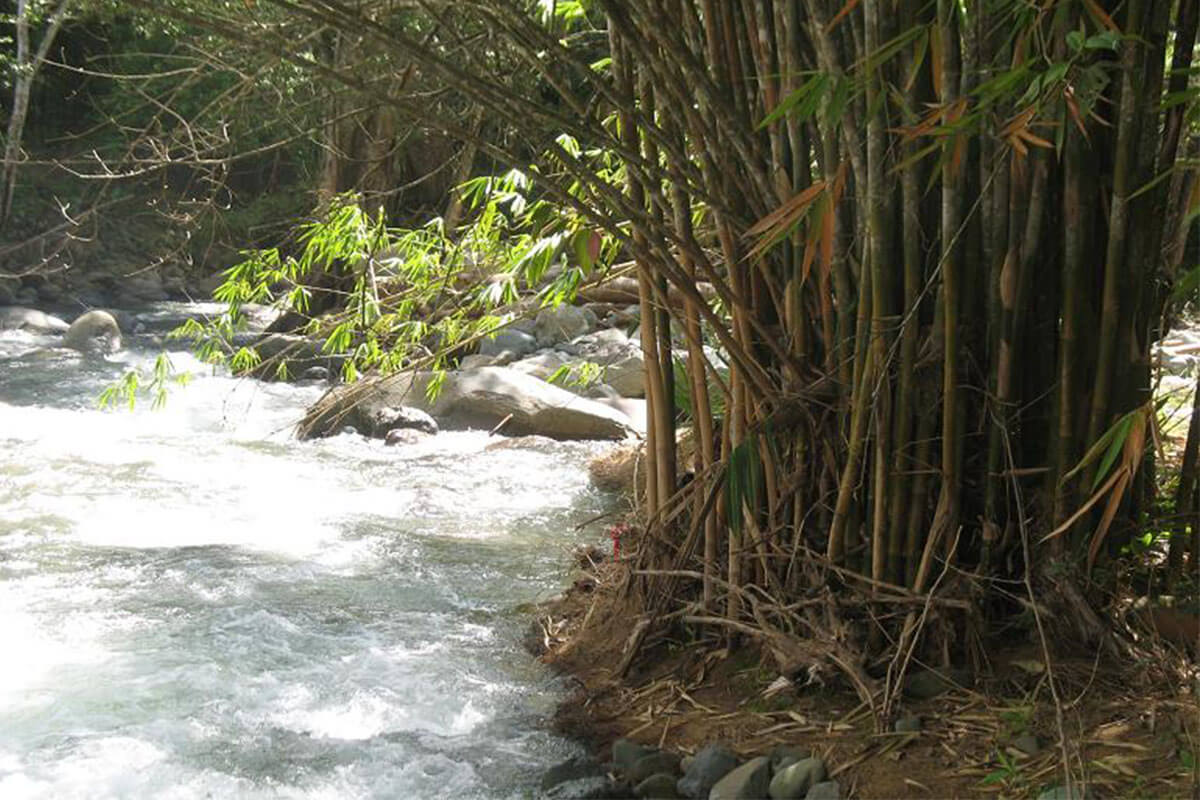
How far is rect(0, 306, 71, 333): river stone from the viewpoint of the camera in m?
12.4

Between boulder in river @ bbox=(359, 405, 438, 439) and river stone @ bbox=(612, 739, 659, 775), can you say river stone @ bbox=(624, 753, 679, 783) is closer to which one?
river stone @ bbox=(612, 739, 659, 775)

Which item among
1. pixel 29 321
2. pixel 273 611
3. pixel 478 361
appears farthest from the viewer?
pixel 29 321

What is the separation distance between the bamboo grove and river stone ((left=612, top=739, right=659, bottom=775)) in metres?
0.36

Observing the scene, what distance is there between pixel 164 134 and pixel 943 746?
2381mm

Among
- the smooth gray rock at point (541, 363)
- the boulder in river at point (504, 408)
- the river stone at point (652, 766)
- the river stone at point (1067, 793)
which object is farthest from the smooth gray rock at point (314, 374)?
the river stone at point (1067, 793)

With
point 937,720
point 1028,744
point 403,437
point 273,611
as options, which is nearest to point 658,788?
point 937,720

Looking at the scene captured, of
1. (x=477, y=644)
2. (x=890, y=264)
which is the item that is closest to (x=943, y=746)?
(x=890, y=264)

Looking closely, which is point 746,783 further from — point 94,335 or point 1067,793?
point 94,335

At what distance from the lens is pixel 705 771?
8.27ft

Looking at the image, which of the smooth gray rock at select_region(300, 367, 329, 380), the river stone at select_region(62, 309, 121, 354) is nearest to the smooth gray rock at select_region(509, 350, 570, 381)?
the smooth gray rock at select_region(300, 367, 329, 380)

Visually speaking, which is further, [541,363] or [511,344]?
[511,344]

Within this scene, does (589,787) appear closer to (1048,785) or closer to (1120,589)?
(1048,785)

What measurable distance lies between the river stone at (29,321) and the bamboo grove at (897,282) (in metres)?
10.7

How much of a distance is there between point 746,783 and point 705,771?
12cm
